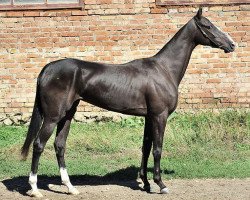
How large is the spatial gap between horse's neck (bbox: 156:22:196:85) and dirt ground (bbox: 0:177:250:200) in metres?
1.43

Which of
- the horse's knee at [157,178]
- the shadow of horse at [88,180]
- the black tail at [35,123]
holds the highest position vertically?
the black tail at [35,123]

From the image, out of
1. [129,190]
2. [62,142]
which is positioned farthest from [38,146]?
[129,190]

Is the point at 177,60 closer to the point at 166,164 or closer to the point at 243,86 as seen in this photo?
the point at 166,164

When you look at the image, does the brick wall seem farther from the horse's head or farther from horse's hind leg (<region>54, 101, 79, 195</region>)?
horse's hind leg (<region>54, 101, 79, 195</region>)

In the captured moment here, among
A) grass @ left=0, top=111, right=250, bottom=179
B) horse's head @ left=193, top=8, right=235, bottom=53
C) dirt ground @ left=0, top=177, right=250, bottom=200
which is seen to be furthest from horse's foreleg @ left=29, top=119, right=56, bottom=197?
horse's head @ left=193, top=8, right=235, bottom=53

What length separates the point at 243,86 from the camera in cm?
1056

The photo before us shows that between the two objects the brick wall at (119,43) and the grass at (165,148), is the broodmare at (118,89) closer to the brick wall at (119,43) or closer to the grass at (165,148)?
the grass at (165,148)

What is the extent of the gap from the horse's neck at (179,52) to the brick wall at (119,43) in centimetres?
357

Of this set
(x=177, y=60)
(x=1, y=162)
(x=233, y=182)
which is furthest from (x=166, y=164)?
(x=1, y=162)

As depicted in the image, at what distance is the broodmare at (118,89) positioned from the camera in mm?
6473

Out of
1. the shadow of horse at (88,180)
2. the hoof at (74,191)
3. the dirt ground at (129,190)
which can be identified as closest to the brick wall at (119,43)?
the shadow of horse at (88,180)

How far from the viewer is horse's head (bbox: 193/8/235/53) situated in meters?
6.89

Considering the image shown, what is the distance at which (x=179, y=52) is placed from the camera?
273 inches

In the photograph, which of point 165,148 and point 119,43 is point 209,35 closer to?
point 165,148
